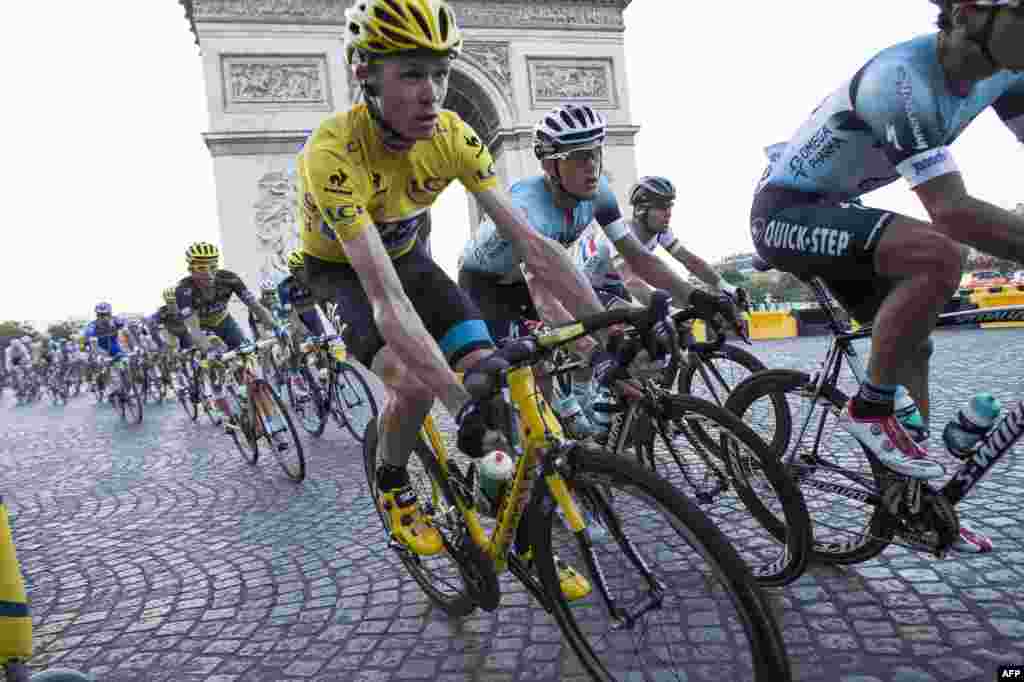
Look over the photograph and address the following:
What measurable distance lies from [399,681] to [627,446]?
124cm

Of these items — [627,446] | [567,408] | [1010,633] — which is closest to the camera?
[1010,633]

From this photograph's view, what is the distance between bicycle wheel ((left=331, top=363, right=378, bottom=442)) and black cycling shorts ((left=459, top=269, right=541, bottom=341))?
93.6 inches

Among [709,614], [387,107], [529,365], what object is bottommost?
[709,614]

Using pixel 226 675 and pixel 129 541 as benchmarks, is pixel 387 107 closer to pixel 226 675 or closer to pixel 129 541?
pixel 226 675

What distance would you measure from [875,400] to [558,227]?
195 centimetres

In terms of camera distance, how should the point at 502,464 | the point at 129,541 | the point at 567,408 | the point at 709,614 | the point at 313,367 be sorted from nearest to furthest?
the point at 709,614
the point at 502,464
the point at 567,408
the point at 129,541
the point at 313,367

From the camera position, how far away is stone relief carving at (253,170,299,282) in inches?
760

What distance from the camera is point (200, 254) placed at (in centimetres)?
656

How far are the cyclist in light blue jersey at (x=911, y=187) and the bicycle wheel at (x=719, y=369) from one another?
127 cm

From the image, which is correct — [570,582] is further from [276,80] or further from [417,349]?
[276,80]

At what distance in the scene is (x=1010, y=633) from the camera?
1.98 meters

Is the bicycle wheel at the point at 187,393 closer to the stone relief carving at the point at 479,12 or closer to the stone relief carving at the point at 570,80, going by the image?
the stone relief carving at the point at 479,12

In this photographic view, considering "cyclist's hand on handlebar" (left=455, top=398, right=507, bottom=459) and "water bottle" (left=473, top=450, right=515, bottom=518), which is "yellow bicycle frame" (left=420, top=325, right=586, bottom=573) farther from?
"cyclist's hand on handlebar" (left=455, top=398, right=507, bottom=459)

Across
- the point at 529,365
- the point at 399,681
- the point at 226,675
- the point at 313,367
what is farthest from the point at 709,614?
the point at 313,367
